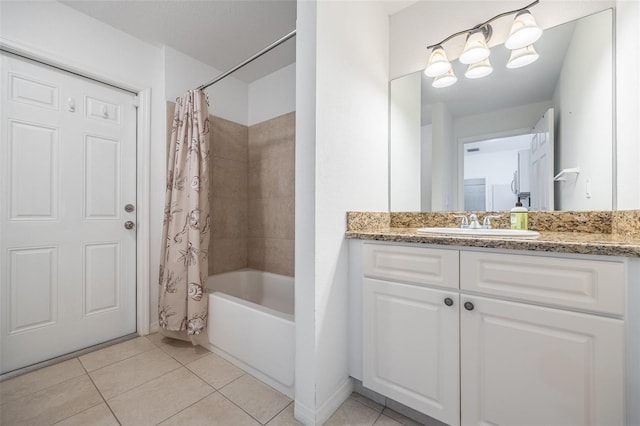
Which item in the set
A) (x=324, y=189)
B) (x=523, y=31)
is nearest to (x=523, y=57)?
(x=523, y=31)

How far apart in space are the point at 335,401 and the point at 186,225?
1409 mm

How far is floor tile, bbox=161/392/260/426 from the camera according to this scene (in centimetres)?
119

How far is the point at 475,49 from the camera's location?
1440mm

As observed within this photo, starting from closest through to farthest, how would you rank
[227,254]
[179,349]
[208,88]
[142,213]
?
[179,349] → [142,213] → [208,88] → [227,254]

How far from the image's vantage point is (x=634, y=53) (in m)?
1.06

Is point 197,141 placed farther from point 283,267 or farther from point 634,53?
point 634,53

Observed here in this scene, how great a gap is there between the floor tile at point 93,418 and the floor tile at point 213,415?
0.25 meters

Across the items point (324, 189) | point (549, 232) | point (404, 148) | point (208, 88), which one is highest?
point (208, 88)

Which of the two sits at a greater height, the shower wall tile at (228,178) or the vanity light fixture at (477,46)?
the vanity light fixture at (477,46)

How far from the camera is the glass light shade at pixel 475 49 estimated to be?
1430mm

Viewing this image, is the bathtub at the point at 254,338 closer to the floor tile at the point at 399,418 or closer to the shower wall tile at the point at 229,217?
the floor tile at the point at 399,418

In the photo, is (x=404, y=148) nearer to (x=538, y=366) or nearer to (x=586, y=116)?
(x=586, y=116)

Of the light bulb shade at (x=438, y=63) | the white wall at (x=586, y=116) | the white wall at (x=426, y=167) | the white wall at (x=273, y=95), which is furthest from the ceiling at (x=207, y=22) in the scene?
the white wall at (x=586, y=116)

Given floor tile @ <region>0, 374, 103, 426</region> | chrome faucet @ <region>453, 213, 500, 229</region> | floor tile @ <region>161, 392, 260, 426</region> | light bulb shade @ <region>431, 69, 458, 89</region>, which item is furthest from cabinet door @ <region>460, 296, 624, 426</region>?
floor tile @ <region>0, 374, 103, 426</region>
